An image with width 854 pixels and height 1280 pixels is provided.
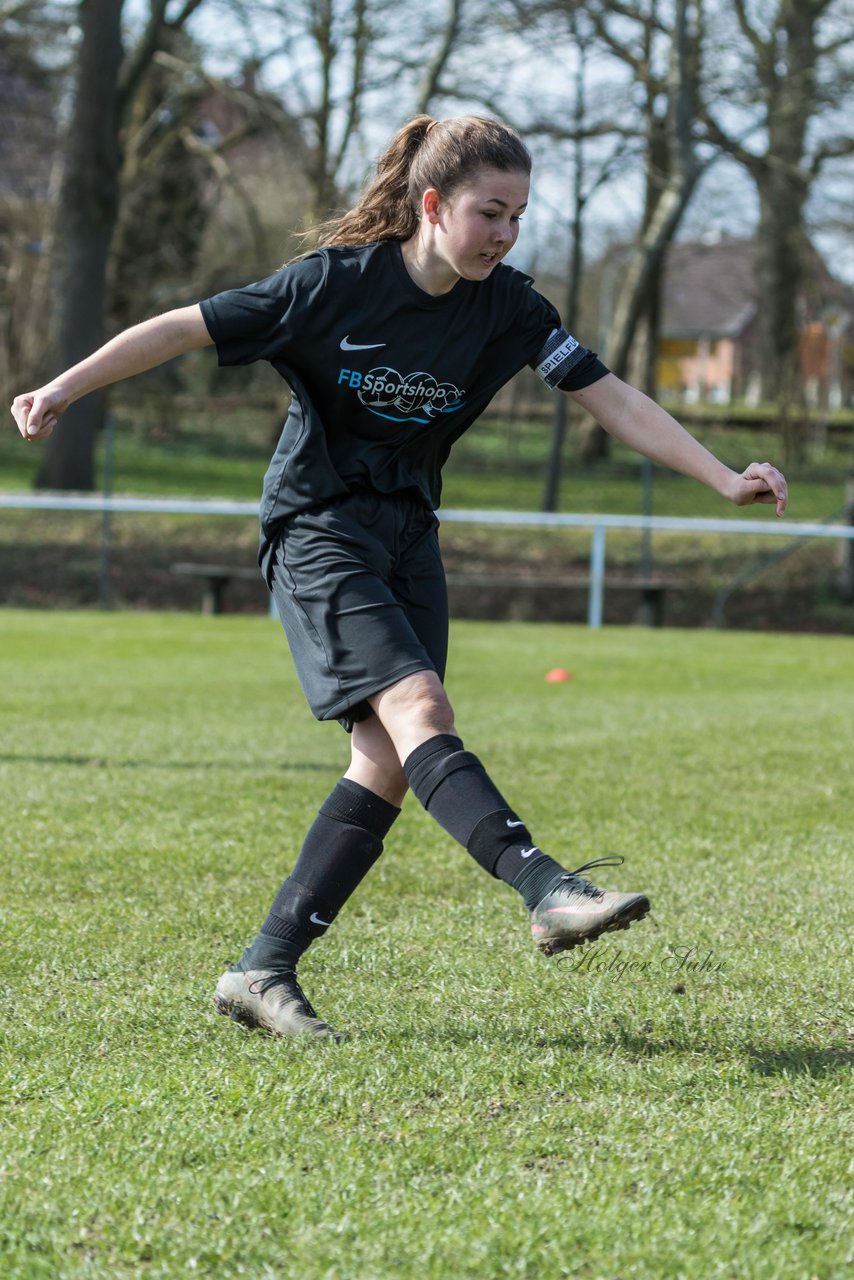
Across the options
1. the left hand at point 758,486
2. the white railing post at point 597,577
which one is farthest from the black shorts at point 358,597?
the white railing post at point 597,577

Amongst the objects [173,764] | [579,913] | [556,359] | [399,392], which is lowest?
[173,764]

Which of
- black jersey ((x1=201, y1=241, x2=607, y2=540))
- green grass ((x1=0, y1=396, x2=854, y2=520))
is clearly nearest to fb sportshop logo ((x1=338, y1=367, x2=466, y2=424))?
black jersey ((x1=201, y1=241, x2=607, y2=540))

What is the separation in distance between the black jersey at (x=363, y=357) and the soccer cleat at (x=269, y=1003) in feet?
3.20

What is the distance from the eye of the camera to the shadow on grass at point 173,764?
6.95 m

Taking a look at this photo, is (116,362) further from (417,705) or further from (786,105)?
(786,105)

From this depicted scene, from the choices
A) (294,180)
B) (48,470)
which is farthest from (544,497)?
(294,180)

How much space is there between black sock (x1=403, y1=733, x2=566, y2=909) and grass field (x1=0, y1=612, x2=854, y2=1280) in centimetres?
38

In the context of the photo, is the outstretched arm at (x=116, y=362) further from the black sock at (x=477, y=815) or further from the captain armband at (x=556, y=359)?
the black sock at (x=477, y=815)

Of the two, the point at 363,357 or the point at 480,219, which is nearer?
the point at 480,219

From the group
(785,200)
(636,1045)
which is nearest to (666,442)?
(636,1045)

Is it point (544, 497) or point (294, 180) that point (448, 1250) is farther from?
point (294, 180)

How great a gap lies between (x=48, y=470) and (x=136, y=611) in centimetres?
487

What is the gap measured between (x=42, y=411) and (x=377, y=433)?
0.70 meters

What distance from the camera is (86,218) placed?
2134 cm
